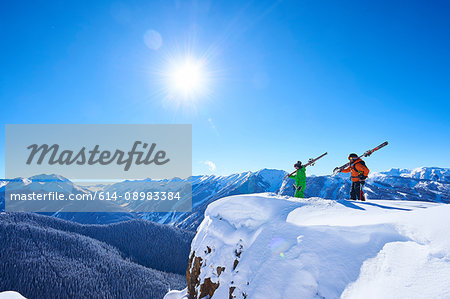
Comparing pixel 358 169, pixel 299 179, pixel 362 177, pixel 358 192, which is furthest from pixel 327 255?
pixel 299 179

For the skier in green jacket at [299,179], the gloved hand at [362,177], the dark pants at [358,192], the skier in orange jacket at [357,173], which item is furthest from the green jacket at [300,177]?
the gloved hand at [362,177]

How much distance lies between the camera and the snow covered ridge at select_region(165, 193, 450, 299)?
11.8 ft

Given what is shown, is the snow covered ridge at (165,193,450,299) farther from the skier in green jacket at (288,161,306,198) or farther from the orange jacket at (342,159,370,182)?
the skier in green jacket at (288,161,306,198)

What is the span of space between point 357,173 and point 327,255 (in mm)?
8273

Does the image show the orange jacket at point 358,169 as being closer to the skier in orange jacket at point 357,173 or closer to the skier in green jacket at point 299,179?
the skier in orange jacket at point 357,173

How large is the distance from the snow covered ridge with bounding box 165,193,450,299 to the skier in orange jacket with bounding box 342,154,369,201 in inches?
171

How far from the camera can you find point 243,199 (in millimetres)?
10227

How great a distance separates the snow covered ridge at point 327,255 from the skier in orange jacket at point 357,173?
4355 mm

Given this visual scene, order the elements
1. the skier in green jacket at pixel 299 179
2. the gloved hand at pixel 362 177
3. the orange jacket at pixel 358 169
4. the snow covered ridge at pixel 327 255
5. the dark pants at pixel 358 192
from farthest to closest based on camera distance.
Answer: the skier in green jacket at pixel 299 179 → the dark pants at pixel 358 192 → the gloved hand at pixel 362 177 → the orange jacket at pixel 358 169 → the snow covered ridge at pixel 327 255

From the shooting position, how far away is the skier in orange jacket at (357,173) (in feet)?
36.4

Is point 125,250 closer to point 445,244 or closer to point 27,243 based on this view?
point 27,243

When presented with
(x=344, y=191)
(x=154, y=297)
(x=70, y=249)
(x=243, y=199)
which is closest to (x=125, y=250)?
(x=70, y=249)

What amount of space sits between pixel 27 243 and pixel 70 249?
76.4 ft

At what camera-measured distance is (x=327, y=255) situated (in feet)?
16.5
